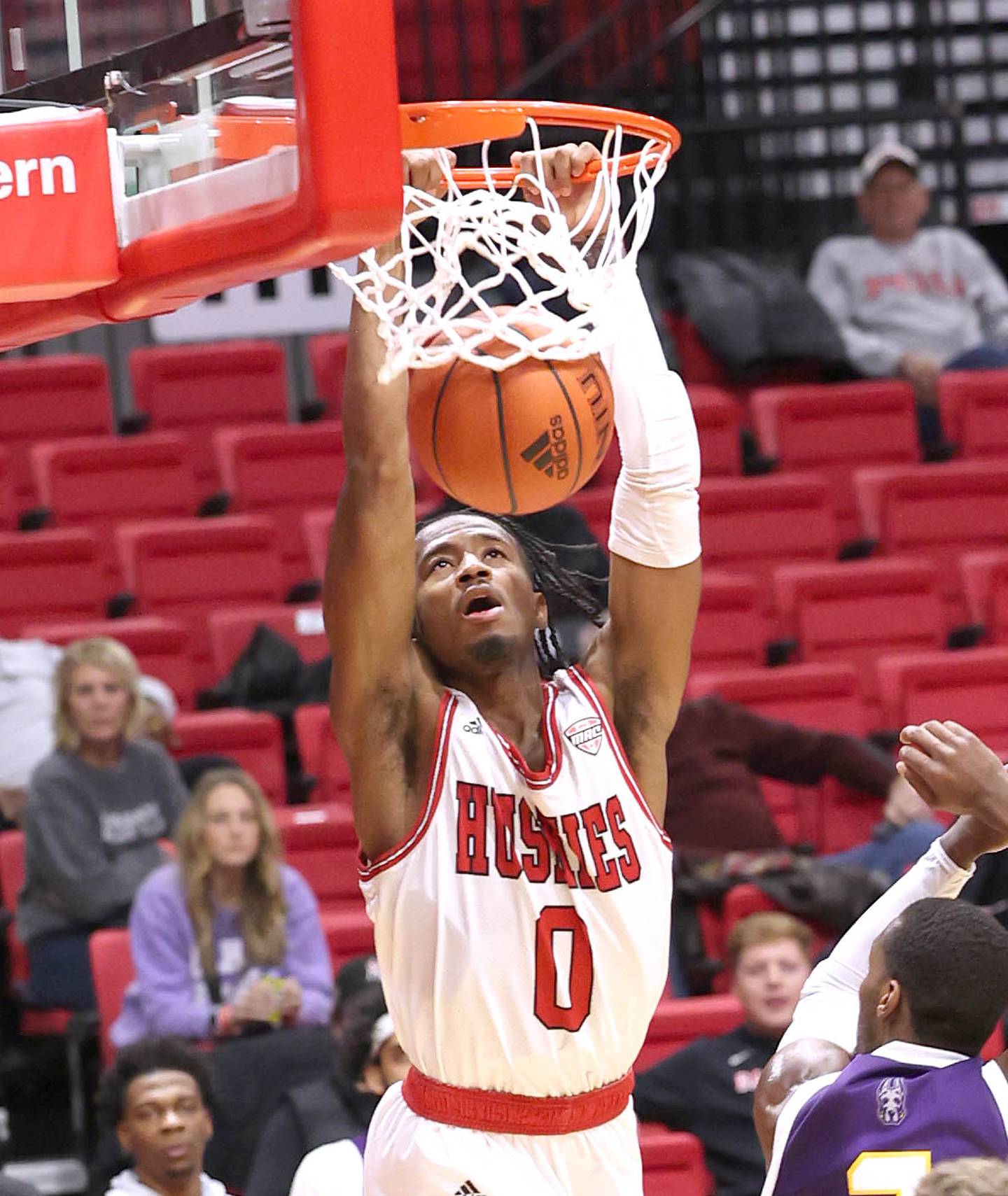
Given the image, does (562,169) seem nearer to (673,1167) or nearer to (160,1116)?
(160,1116)

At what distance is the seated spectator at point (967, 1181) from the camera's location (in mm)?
2451

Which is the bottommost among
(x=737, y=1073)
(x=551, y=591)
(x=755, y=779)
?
(x=737, y=1073)

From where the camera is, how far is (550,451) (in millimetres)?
3309

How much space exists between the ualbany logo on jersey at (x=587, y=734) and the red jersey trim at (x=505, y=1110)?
51 cm

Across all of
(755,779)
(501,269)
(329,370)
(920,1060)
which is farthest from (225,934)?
(329,370)

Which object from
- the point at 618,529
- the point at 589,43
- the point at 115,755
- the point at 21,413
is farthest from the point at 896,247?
the point at 618,529

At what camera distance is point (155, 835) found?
632cm

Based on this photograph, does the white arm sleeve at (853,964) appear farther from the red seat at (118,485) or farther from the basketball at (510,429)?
the red seat at (118,485)

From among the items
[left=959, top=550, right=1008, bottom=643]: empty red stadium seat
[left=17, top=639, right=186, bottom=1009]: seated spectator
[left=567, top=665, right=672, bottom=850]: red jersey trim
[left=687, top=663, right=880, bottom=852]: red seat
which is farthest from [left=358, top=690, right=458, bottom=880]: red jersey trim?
[left=959, top=550, right=1008, bottom=643]: empty red stadium seat

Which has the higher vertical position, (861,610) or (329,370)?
(329,370)

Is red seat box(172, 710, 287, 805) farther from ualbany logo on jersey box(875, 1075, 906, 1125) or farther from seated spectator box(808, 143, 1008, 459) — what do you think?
ualbany logo on jersey box(875, 1075, 906, 1125)

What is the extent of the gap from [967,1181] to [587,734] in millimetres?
1090

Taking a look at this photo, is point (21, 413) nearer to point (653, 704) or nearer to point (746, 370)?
point (746, 370)

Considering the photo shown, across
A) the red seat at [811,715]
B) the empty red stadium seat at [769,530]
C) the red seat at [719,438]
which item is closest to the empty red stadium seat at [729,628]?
the red seat at [811,715]
